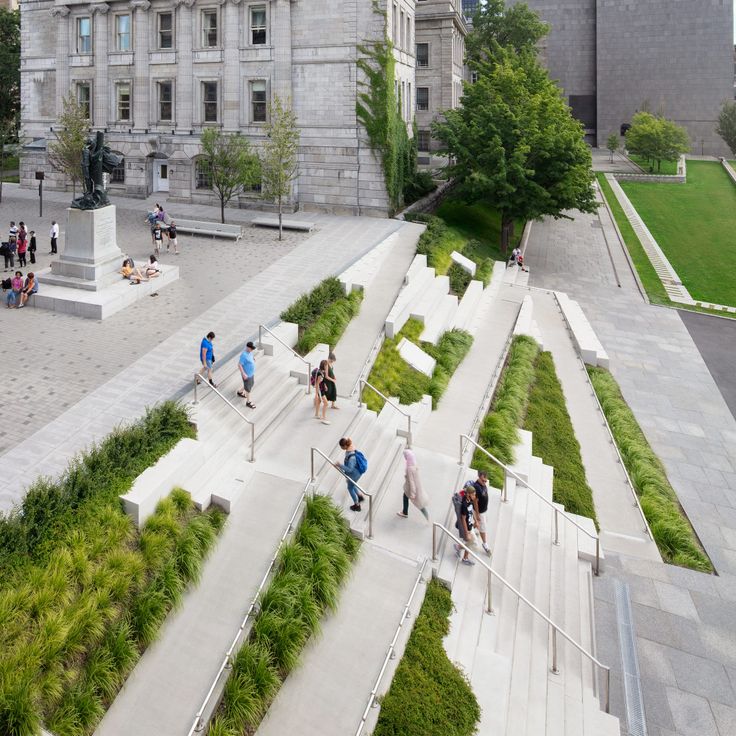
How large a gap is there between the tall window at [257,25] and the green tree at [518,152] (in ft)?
33.3

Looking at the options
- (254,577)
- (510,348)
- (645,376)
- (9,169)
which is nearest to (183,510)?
(254,577)

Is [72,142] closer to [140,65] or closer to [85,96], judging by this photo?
[140,65]

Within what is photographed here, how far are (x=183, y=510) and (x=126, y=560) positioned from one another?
4.75 feet

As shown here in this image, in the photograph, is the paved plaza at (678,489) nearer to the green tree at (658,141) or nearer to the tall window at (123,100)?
the tall window at (123,100)

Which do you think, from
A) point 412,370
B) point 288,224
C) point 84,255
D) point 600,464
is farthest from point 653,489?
Result: point 288,224

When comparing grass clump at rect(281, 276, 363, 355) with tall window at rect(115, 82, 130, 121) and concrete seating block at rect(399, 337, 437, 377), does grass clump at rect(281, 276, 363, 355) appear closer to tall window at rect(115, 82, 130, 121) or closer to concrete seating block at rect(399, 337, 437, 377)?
concrete seating block at rect(399, 337, 437, 377)

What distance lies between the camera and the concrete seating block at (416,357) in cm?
1683

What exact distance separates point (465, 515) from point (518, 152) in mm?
22850

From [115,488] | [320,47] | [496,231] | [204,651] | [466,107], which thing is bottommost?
[204,651]

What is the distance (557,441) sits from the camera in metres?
15.6

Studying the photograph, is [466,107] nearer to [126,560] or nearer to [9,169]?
[126,560]

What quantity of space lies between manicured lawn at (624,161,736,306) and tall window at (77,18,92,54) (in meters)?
34.8

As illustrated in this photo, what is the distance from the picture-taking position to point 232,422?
39.8 feet

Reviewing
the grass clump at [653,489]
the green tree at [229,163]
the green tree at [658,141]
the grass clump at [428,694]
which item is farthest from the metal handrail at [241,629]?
the green tree at [658,141]
